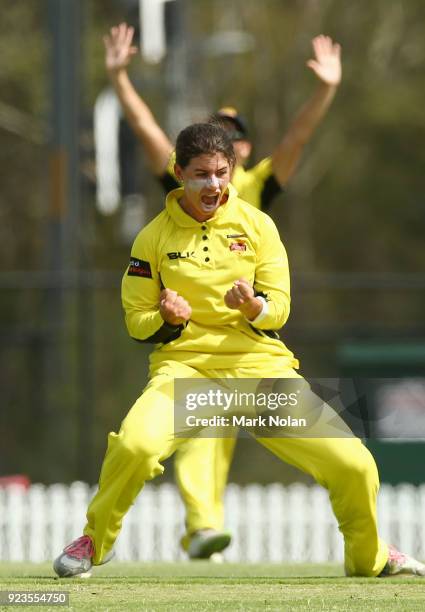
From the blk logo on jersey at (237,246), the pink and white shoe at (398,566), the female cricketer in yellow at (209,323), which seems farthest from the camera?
the pink and white shoe at (398,566)

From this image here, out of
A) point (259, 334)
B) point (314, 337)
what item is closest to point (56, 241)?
point (314, 337)

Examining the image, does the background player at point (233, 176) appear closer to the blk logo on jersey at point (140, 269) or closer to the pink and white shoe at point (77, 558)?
the blk logo on jersey at point (140, 269)

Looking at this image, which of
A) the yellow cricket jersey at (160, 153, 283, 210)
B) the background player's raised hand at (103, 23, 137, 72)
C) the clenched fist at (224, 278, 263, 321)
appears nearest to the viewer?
the clenched fist at (224, 278, 263, 321)

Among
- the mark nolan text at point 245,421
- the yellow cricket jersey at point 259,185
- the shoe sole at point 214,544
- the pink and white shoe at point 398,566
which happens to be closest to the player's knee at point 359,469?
the mark nolan text at point 245,421

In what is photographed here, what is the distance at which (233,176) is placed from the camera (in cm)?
788

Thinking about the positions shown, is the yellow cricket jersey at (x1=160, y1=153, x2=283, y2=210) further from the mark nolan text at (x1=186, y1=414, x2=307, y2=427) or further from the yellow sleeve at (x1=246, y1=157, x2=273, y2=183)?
the mark nolan text at (x1=186, y1=414, x2=307, y2=427)

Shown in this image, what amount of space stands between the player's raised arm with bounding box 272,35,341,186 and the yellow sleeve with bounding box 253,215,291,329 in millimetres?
1795

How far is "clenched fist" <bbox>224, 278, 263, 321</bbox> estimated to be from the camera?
18.8 ft

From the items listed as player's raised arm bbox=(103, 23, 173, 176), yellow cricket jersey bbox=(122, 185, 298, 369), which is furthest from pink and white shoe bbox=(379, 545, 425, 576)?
player's raised arm bbox=(103, 23, 173, 176)

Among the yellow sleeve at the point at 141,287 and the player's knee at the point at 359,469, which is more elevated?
the yellow sleeve at the point at 141,287

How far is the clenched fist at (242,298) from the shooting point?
572 cm

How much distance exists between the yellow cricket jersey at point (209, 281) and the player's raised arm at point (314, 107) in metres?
1.83

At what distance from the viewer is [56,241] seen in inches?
658

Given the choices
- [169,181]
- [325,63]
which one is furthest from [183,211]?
[325,63]
